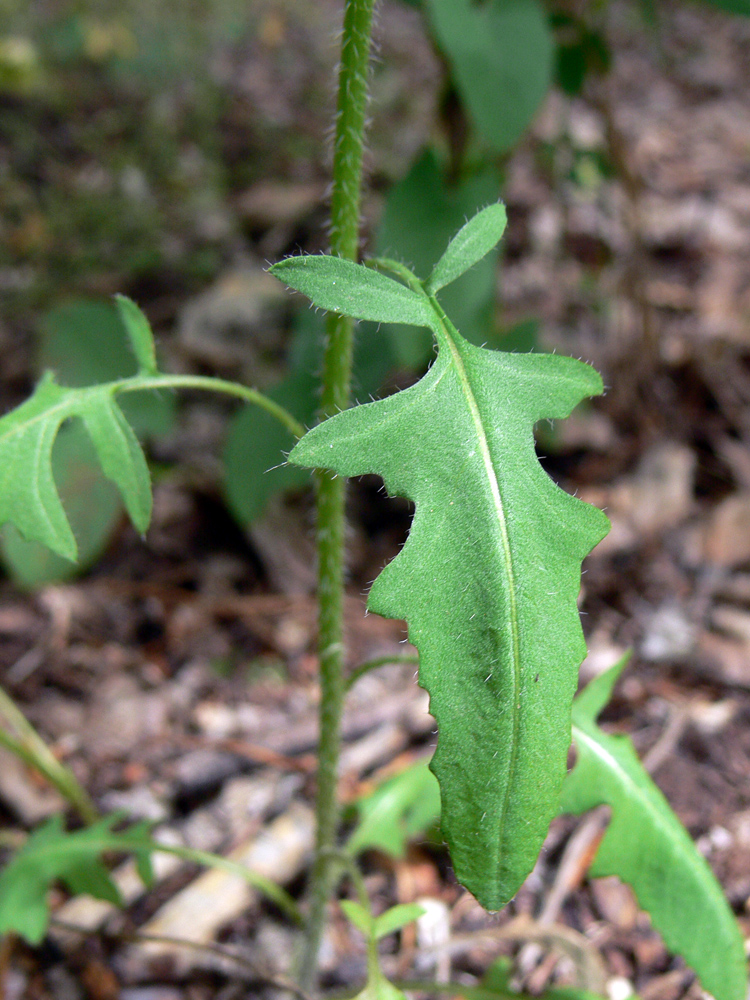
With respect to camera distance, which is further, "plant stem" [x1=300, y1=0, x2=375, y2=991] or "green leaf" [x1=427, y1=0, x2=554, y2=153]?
"green leaf" [x1=427, y1=0, x2=554, y2=153]

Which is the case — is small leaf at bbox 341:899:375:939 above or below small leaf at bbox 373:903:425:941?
above

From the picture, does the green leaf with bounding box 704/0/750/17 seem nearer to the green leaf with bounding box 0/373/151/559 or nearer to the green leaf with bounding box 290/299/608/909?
the green leaf with bounding box 290/299/608/909

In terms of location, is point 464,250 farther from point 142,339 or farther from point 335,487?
point 142,339

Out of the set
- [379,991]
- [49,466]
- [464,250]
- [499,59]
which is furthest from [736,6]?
[379,991]

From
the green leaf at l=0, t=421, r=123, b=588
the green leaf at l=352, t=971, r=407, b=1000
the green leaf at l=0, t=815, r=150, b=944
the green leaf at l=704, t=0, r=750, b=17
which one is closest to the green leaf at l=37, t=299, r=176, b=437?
the green leaf at l=0, t=421, r=123, b=588

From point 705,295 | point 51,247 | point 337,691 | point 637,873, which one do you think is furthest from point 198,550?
point 705,295

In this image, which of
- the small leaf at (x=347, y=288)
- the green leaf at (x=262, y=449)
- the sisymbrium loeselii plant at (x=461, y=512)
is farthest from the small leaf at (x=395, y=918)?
the green leaf at (x=262, y=449)
